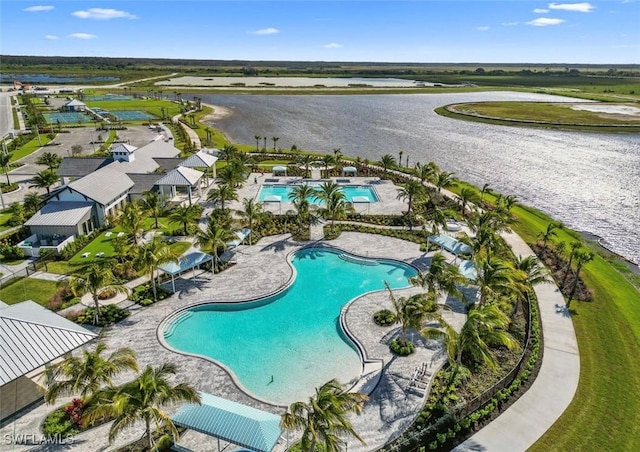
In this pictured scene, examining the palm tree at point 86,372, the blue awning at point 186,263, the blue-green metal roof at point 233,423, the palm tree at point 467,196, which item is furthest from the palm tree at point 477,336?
the palm tree at point 467,196

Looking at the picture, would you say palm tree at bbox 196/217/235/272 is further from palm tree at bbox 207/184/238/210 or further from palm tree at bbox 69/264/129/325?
palm tree at bbox 207/184/238/210

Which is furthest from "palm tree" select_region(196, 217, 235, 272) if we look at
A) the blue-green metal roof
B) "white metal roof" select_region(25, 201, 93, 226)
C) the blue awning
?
the blue-green metal roof

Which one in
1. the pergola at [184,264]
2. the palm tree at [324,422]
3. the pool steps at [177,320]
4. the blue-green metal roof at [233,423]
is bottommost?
the pool steps at [177,320]

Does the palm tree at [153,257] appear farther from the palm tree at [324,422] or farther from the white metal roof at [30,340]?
the palm tree at [324,422]

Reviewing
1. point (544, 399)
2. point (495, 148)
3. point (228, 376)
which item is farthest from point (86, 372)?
point (495, 148)

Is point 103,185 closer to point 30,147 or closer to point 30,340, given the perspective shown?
point 30,340

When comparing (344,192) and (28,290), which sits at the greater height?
(344,192)
